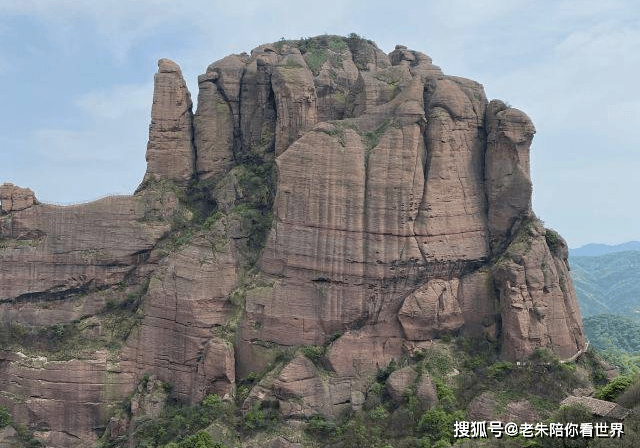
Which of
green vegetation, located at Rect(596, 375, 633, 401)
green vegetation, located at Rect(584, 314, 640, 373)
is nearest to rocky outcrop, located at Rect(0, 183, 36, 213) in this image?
green vegetation, located at Rect(596, 375, 633, 401)

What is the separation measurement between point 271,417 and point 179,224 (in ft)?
44.2

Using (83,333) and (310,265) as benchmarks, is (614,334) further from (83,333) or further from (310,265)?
(83,333)

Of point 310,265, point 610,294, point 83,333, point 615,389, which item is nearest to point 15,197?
point 83,333

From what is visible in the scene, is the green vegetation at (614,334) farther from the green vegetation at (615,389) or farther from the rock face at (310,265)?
the green vegetation at (615,389)

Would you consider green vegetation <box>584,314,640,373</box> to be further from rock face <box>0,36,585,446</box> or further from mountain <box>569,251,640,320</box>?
rock face <box>0,36,585,446</box>

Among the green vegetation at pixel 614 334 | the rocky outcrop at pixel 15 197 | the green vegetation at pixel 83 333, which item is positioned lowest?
the green vegetation at pixel 614 334

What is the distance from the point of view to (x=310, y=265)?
1507 inches

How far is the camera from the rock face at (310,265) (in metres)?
37.7

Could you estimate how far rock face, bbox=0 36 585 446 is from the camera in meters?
37.7

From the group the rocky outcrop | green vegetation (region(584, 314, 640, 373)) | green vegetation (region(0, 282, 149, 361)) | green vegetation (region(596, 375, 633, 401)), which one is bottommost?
green vegetation (region(584, 314, 640, 373))

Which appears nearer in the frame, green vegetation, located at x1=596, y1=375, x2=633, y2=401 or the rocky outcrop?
green vegetation, located at x1=596, y1=375, x2=633, y2=401

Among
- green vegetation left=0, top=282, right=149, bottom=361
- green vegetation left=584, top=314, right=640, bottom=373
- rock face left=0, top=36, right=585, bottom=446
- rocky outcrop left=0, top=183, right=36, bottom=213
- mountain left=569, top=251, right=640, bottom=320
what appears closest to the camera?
rock face left=0, top=36, right=585, bottom=446

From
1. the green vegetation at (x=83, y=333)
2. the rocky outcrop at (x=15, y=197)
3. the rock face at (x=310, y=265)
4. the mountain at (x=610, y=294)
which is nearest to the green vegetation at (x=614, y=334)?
the mountain at (x=610, y=294)

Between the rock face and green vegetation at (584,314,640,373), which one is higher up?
the rock face
